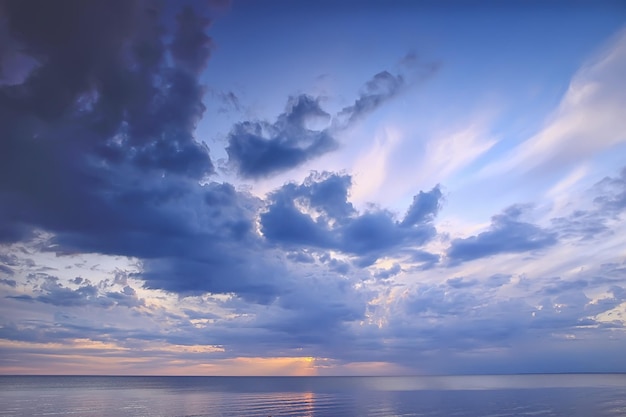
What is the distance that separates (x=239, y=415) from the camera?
338ft

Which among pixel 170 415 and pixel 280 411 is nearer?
pixel 170 415

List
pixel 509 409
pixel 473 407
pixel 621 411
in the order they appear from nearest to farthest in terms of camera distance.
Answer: pixel 621 411, pixel 509 409, pixel 473 407

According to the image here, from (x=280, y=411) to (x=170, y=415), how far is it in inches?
1130

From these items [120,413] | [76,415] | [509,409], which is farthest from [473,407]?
[76,415]

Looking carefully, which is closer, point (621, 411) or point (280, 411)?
point (621, 411)

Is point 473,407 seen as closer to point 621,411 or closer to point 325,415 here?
point 621,411

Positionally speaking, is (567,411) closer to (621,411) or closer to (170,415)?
(621,411)

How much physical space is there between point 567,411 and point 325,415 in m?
58.1

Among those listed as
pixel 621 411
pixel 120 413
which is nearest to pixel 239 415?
pixel 120 413

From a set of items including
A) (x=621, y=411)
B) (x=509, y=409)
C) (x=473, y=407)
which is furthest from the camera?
(x=473, y=407)

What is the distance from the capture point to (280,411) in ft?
372

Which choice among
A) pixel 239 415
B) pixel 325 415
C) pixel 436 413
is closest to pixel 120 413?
pixel 239 415

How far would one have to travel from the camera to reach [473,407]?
115750 mm

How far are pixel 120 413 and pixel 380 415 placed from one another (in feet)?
208
